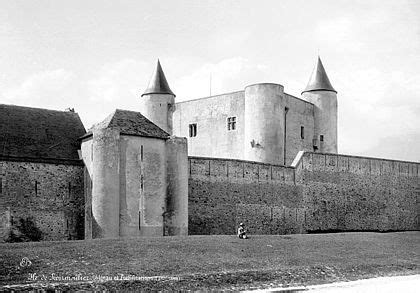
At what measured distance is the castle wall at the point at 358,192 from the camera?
41.2 metres

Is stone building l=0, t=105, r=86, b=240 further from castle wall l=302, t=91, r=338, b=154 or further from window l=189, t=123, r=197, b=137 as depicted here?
castle wall l=302, t=91, r=338, b=154

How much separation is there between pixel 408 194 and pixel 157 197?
2313cm

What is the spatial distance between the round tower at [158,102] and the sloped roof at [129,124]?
71.5 ft

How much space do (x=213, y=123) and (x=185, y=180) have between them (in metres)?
20.9

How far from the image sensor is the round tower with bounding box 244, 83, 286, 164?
48.0 metres

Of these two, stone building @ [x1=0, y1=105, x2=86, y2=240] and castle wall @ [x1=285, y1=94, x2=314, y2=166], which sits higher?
castle wall @ [x1=285, y1=94, x2=314, y2=166]

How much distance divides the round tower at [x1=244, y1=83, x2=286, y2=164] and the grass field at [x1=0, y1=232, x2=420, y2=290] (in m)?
17.4

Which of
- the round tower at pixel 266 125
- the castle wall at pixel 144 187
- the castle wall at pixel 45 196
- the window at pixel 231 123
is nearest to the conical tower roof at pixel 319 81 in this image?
the round tower at pixel 266 125

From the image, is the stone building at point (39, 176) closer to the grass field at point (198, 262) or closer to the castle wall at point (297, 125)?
the grass field at point (198, 262)

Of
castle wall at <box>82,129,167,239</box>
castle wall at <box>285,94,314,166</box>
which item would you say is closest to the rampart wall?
castle wall at <box>82,129,167,239</box>

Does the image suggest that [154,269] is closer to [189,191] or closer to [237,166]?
[189,191]

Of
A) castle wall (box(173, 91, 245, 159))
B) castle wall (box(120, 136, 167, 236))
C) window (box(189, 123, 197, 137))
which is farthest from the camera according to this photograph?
window (box(189, 123, 197, 137))

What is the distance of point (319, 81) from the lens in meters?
55.0

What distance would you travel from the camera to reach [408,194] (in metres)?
47.2
